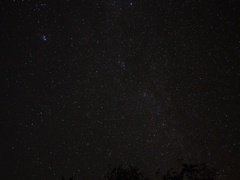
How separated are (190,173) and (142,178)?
1672 millimetres

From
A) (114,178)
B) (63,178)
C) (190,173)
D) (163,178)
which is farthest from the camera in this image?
(114,178)

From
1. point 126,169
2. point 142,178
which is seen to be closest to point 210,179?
point 142,178

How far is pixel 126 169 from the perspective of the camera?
5547mm

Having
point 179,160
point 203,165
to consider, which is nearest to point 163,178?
point 179,160

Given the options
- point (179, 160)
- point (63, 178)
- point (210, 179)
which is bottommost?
point (210, 179)

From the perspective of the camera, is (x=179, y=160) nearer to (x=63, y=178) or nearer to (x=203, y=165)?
(x=203, y=165)

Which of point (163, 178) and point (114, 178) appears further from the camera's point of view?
point (114, 178)

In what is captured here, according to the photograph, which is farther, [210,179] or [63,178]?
→ [210,179]

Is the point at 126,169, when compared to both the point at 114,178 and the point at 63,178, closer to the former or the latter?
the point at 114,178

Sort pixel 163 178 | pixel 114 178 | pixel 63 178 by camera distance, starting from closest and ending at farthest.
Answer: pixel 63 178
pixel 163 178
pixel 114 178

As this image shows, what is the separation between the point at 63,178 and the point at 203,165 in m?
4.20

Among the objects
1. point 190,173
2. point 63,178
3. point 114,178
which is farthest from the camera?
point 114,178

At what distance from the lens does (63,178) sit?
4.13m

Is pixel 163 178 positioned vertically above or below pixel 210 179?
above
